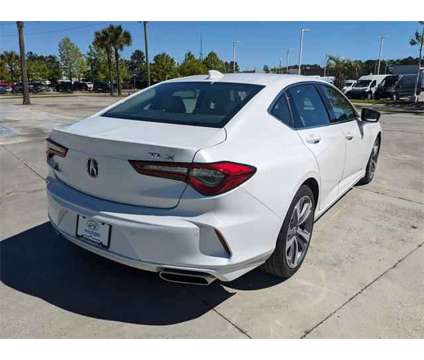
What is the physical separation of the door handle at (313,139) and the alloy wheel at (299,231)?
455 millimetres

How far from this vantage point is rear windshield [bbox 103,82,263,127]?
8.63 feet

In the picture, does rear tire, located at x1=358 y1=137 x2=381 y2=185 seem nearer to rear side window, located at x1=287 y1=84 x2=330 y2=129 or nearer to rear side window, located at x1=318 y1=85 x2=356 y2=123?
rear side window, located at x1=318 y1=85 x2=356 y2=123

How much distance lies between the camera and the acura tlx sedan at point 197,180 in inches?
83.0

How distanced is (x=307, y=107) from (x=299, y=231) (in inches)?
43.4

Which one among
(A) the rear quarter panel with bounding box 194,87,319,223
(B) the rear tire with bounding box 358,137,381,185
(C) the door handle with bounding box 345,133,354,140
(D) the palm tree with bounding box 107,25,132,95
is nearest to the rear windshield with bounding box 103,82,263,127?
(A) the rear quarter panel with bounding box 194,87,319,223

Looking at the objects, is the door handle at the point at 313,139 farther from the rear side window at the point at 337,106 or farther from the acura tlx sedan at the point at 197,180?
the rear side window at the point at 337,106

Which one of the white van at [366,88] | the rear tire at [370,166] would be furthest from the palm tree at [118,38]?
the rear tire at [370,166]

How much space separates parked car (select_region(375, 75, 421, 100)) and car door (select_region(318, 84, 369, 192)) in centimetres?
2972

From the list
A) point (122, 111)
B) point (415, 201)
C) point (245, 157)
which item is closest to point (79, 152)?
point (122, 111)

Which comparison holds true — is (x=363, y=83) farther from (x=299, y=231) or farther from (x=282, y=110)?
(x=299, y=231)

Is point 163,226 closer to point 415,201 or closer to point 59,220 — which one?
point 59,220

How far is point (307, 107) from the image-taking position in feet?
10.7

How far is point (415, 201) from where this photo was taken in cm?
471

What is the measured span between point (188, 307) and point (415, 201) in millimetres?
3546
